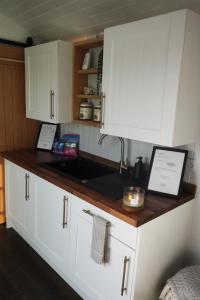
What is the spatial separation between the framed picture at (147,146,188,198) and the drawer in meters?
0.35

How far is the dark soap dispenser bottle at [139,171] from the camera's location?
6.03 feet

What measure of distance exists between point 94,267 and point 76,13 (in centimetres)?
189

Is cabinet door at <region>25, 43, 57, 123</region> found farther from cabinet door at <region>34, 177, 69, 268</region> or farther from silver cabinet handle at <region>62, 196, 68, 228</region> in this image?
silver cabinet handle at <region>62, 196, 68, 228</region>

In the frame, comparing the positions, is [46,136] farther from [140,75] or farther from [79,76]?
[140,75]

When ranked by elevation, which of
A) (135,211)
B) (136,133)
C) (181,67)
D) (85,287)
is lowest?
(85,287)

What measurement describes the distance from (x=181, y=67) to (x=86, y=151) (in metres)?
1.40

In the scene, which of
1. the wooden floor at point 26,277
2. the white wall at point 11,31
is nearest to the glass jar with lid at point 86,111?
the white wall at point 11,31

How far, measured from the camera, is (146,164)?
76.7 inches

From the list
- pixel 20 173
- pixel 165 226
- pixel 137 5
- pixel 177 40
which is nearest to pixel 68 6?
pixel 137 5

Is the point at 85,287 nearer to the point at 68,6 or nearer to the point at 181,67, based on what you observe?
the point at 181,67

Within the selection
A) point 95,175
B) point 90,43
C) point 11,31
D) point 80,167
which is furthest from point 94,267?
point 11,31

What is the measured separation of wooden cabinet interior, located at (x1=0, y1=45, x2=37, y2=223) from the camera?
2.53 metres

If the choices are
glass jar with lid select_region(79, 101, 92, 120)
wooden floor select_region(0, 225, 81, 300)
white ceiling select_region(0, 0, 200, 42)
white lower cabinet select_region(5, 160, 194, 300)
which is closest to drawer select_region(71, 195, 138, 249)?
white lower cabinet select_region(5, 160, 194, 300)

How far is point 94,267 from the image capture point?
1612 mm
